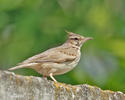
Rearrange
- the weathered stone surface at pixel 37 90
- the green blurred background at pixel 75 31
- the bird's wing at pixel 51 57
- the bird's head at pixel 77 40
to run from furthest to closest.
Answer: the green blurred background at pixel 75 31 < the bird's head at pixel 77 40 < the bird's wing at pixel 51 57 < the weathered stone surface at pixel 37 90

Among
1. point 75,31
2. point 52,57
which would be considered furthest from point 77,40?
point 75,31

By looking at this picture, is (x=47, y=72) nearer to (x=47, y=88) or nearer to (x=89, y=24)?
(x=47, y=88)

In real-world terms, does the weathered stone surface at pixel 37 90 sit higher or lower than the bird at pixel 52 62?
lower

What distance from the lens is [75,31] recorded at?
11.7 meters

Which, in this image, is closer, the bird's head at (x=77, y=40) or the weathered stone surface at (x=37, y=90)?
the weathered stone surface at (x=37, y=90)

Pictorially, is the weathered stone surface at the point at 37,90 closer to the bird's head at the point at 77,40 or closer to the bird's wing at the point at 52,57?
the bird's wing at the point at 52,57

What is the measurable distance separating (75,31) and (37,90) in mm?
6436

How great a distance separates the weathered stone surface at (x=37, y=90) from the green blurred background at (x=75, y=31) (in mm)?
4566

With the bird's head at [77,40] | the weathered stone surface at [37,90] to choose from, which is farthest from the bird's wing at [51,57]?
the weathered stone surface at [37,90]

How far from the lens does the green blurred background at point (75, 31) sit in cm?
1070

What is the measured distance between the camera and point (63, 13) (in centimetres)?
1203

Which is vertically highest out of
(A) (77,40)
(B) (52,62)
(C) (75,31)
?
(C) (75,31)

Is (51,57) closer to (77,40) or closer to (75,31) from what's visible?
(77,40)

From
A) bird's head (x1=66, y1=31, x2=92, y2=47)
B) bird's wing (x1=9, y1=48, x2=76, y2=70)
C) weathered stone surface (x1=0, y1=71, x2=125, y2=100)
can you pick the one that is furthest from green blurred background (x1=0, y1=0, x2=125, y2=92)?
weathered stone surface (x1=0, y1=71, x2=125, y2=100)
